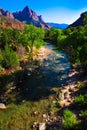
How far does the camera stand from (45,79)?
56.8m

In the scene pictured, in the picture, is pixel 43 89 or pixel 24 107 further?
pixel 43 89

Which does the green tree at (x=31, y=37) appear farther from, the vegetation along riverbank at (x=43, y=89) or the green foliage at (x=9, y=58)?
the green foliage at (x=9, y=58)

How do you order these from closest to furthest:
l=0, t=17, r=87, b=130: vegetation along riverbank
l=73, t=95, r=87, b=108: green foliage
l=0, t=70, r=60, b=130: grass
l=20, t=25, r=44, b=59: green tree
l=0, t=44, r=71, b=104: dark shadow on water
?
l=0, t=17, r=87, b=130: vegetation along riverbank, l=0, t=70, r=60, b=130: grass, l=73, t=95, r=87, b=108: green foliage, l=0, t=44, r=71, b=104: dark shadow on water, l=20, t=25, r=44, b=59: green tree

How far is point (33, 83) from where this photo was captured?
179 feet

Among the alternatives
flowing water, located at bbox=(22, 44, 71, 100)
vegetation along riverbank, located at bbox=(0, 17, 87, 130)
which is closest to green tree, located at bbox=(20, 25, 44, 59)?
vegetation along riverbank, located at bbox=(0, 17, 87, 130)

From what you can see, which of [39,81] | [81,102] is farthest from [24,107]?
[39,81]

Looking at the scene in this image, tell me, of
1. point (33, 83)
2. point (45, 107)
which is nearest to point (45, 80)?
point (33, 83)

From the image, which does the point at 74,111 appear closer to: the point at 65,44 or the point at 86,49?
the point at 86,49

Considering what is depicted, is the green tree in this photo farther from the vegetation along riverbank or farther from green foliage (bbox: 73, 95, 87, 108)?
green foliage (bbox: 73, 95, 87, 108)

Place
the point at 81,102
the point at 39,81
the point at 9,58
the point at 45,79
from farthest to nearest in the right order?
the point at 9,58
the point at 45,79
the point at 39,81
the point at 81,102

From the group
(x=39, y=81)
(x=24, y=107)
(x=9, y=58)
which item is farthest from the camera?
(x=9, y=58)

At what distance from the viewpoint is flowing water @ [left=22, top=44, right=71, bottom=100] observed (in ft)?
160

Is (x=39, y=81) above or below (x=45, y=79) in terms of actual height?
below

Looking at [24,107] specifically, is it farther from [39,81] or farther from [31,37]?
[31,37]
